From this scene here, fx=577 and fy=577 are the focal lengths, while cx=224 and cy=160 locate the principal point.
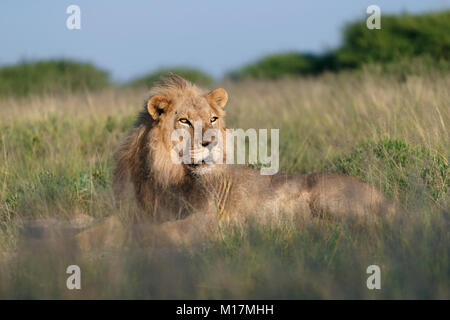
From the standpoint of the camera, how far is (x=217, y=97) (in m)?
4.89

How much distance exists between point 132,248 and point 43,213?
0.99 meters

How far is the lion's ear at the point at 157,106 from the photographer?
15.0ft

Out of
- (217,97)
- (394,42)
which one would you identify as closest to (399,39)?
(394,42)

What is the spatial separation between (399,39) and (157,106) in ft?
48.3

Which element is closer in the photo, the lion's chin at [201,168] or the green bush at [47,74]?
the lion's chin at [201,168]

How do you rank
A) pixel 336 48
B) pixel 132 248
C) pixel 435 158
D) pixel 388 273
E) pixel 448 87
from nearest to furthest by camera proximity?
pixel 388 273 < pixel 132 248 < pixel 435 158 < pixel 448 87 < pixel 336 48

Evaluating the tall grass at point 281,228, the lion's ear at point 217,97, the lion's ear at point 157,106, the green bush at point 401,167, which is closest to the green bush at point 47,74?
the tall grass at point 281,228

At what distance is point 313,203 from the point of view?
4.80 meters

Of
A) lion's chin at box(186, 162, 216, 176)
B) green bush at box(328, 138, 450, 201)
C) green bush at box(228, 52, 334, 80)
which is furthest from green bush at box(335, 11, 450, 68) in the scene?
lion's chin at box(186, 162, 216, 176)

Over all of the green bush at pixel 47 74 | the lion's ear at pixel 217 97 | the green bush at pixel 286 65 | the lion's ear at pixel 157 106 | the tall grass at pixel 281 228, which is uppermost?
the green bush at pixel 286 65

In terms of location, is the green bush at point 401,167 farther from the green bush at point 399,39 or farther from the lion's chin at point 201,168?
the green bush at point 399,39

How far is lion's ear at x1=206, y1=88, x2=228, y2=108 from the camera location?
4819 mm
